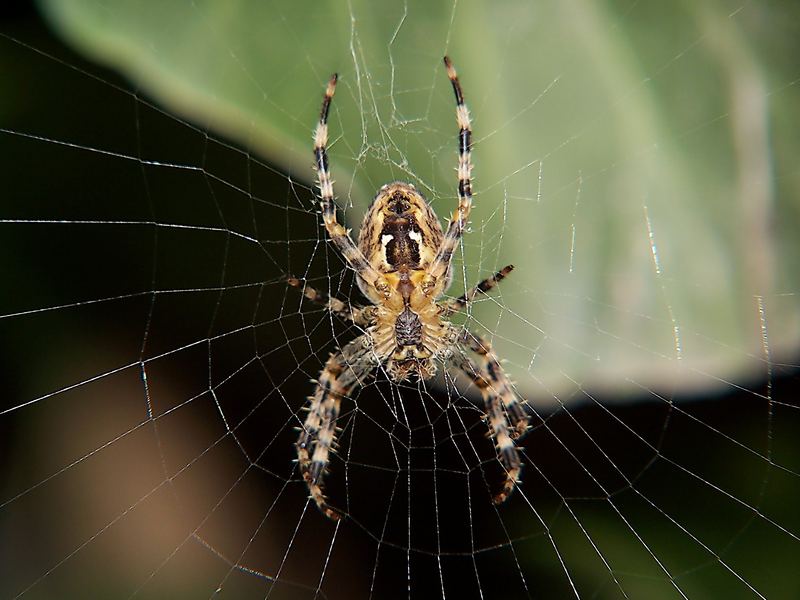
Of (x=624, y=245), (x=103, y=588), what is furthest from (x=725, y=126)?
(x=103, y=588)

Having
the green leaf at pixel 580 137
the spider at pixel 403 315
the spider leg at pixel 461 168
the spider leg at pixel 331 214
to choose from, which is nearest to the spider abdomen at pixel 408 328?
the spider at pixel 403 315

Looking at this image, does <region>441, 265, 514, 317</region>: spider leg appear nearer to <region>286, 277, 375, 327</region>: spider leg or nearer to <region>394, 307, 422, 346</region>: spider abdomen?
<region>394, 307, 422, 346</region>: spider abdomen

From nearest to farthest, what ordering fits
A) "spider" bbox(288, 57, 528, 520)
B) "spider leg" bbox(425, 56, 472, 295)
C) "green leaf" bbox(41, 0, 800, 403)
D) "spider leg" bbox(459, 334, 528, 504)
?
"green leaf" bbox(41, 0, 800, 403) → "spider leg" bbox(425, 56, 472, 295) → "spider" bbox(288, 57, 528, 520) → "spider leg" bbox(459, 334, 528, 504)

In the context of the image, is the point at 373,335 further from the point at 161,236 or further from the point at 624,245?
the point at 624,245

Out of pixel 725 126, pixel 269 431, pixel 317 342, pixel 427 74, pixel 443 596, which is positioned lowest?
pixel 443 596

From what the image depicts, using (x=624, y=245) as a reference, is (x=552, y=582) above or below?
below

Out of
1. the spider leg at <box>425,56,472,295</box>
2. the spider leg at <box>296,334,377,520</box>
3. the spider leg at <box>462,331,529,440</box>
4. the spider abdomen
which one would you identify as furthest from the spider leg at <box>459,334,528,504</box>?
the spider leg at <box>425,56,472,295</box>
